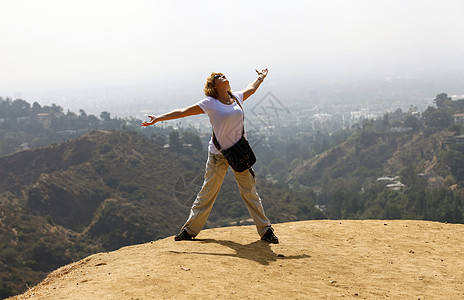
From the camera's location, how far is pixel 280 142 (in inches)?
4665

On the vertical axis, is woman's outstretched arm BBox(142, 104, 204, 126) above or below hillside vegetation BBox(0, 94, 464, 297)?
above

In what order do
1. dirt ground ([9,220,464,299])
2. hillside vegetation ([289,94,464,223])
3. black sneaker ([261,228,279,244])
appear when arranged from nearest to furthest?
dirt ground ([9,220,464,299])
black sneaker ([261,228,279,244])
hillside vegetation ([289,94,464,223])

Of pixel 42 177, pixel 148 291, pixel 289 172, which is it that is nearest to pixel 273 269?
pixel 148 291

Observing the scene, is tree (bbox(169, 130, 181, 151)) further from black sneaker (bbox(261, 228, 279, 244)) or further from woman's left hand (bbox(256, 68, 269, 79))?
black sneaker (bbox(261, 228, 279, 244))

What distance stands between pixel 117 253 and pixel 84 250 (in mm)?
31117

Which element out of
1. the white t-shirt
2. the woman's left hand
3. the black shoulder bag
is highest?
the woman's left hand

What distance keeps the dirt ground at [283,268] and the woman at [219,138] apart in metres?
0.35

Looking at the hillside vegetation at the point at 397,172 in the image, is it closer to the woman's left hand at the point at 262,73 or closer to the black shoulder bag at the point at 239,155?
the woman's left hand at the point at 262,73

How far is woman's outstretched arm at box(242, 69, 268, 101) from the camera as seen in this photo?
6.16 m

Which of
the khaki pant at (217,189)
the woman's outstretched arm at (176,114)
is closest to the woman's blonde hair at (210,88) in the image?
the woman's outstretched arm at (176,114)

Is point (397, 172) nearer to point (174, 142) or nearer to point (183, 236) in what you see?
point (174, 142)

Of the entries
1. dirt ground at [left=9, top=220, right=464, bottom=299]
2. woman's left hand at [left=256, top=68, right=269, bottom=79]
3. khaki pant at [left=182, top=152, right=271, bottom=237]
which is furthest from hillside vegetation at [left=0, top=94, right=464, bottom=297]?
woman's left hand at [left=256, top=68, right=269, bottom=79]

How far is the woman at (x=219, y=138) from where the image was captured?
18.4 feet

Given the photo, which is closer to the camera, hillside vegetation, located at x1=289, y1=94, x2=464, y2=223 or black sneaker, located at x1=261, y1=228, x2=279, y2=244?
black sneaker, located at x1=261, y1=228, x2=279, y2=244
